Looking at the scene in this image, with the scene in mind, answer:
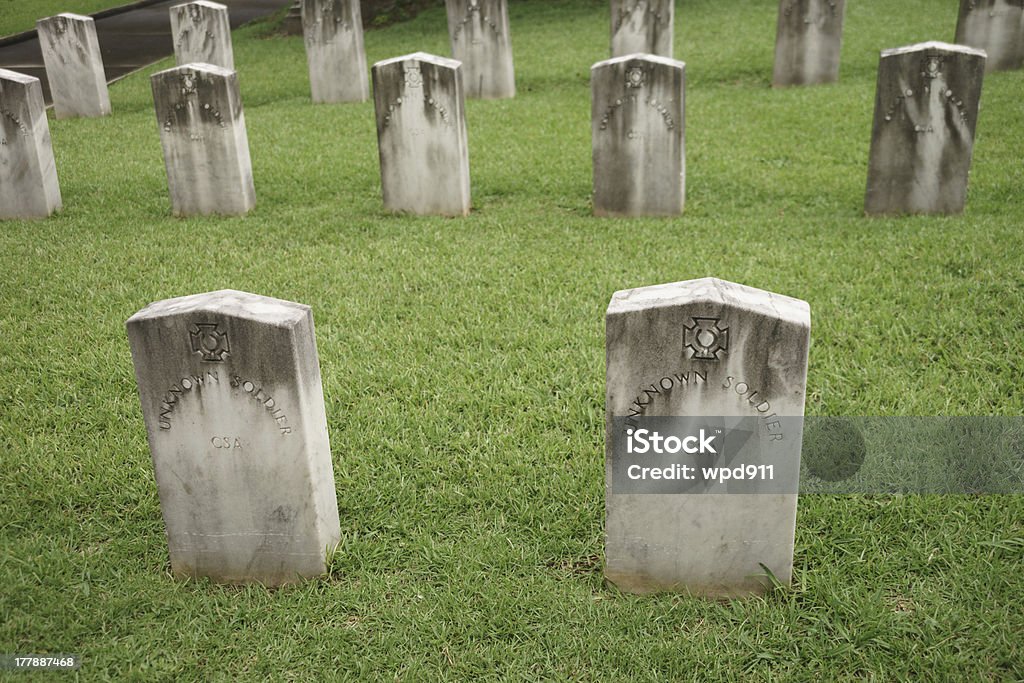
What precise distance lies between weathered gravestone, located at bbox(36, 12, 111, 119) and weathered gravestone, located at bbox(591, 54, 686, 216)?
25.6 ft

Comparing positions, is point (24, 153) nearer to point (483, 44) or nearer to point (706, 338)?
point (483, 44)

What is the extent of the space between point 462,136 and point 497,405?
3539 millimetres

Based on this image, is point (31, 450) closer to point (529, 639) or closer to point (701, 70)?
point (529, 639)

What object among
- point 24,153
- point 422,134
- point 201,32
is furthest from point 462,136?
point 201,32

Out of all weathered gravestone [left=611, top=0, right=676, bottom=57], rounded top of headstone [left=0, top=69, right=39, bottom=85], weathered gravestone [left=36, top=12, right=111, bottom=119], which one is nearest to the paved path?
weathered gravestone [left=36, top=12, right=111, bottom=119]

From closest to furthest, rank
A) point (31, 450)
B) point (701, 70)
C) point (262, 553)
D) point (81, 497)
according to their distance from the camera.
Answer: point (262, 553) → point (81, 497) → point (31, 450) → point (701, 70)

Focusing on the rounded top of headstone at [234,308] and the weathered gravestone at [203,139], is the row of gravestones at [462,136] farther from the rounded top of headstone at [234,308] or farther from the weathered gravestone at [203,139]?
the rounded top of headstone at [234,308]

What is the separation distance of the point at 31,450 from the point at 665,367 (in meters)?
2.96

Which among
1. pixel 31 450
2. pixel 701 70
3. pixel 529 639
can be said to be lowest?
pixel 529 639

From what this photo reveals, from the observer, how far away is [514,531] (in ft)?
11.5

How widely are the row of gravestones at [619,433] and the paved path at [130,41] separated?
39.0ft

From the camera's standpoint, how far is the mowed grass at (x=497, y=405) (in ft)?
9.72

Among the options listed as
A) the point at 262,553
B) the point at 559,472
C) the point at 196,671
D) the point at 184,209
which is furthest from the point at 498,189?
the point at 196,671

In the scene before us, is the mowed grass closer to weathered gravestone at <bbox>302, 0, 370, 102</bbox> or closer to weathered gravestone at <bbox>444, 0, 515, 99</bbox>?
weathered gravestone at <bbox>444, 0, 515, 99</bbox>
